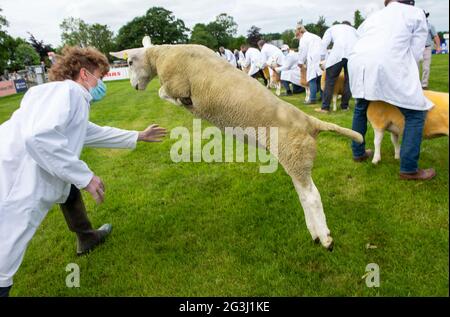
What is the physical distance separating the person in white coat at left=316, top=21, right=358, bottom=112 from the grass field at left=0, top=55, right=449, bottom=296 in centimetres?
305

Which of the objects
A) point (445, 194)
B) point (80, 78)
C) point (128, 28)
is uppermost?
point (128, 28)

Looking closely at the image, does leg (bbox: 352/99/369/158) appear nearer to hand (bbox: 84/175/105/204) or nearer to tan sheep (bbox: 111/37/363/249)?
tan sheep (bbox: 111/37/363/249)

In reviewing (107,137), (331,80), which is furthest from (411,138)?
(331,80)

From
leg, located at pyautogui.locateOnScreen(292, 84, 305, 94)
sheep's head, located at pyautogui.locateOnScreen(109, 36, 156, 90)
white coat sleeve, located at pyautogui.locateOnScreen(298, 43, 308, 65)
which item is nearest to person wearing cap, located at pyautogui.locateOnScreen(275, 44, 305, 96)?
leg, located at pyautogui.locateOnScreen(292, 84, 305, 94)

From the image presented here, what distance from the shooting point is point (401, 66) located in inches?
141

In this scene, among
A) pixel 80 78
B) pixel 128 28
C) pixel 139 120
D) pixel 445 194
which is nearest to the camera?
pixel 80 78

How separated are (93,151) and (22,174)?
4661mm

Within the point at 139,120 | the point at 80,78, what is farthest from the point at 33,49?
the point at 80,78

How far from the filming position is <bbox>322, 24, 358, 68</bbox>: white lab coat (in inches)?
298

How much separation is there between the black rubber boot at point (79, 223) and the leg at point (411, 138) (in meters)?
3.39

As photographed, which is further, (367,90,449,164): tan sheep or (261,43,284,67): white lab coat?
(261,43,284,67): white lab coat

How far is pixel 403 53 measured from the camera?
11.7 feet

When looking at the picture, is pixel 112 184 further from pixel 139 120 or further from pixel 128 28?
pixel 139 120

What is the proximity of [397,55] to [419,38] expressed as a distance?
0.93ft
